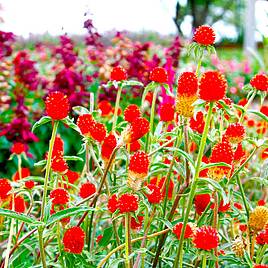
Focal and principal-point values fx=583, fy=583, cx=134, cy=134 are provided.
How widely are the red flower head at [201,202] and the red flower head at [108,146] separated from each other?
0.25 m

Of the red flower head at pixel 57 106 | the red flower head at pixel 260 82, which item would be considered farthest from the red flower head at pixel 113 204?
the red flower head at pixel 260 82

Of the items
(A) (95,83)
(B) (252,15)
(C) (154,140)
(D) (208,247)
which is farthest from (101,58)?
(B) (252,15)

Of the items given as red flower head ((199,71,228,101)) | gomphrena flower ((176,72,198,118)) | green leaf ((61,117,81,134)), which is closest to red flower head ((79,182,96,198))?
green leaf ((61,117,81,134))

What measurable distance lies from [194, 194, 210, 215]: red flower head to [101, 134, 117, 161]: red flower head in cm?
25

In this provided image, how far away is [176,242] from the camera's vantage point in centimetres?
127

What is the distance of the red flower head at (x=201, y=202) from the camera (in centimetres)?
135

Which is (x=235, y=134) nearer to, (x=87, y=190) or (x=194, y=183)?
(x=194, y=183)

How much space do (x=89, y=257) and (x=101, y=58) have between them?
104 inches

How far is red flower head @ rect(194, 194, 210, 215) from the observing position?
1.35m

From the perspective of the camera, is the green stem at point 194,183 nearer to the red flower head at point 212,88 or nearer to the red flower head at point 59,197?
the red flower head at point 212,88

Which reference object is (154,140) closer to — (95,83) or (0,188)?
(0,188)

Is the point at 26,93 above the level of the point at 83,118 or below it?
below

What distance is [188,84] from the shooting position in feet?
3.77

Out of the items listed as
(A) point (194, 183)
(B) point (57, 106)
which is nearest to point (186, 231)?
(A) point (194, 183)
